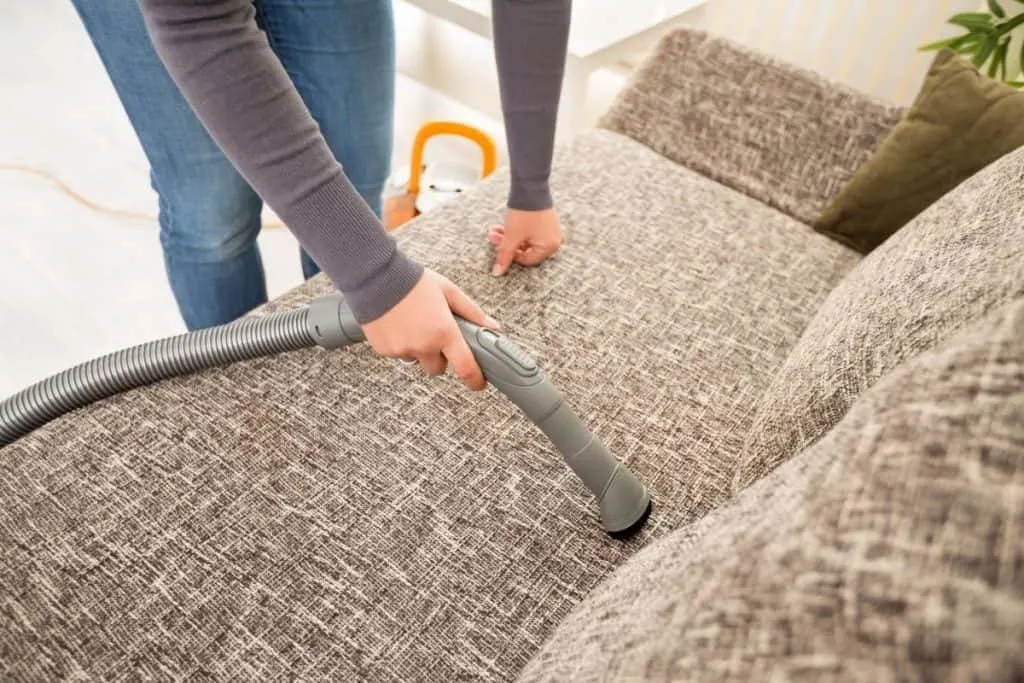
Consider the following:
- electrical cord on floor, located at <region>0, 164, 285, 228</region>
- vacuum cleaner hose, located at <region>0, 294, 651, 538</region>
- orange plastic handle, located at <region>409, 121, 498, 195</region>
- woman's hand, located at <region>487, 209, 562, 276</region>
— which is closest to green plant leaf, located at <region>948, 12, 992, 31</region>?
orange plastic handle, located at <region>409, 121, 498, 195</region>

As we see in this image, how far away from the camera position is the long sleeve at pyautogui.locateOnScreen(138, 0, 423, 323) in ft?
2.18

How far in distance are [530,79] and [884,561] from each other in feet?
2.56

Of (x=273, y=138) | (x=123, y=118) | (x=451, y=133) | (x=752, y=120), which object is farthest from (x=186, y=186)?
(x=123, y=118)

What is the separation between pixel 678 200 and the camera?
140cm

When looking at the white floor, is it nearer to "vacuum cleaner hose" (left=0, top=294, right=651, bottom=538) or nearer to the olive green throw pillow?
"vacuum cleaner hose" (left=0, top=294, right=651, bottom=538)

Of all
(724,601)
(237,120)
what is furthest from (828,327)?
(237,120)

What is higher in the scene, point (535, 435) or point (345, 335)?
point (345, 335)

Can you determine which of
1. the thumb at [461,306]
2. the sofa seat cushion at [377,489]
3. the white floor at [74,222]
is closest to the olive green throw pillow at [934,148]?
the sofa seat cushion at [377,489]

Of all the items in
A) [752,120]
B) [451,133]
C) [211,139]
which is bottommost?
[451,133]

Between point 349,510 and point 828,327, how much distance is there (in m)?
0.64

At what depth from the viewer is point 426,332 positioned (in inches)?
30.2

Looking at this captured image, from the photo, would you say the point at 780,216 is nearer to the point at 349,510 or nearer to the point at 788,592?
the point at 349,510

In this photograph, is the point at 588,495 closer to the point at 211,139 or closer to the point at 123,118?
the point at 211,139

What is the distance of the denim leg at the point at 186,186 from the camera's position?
935mm
